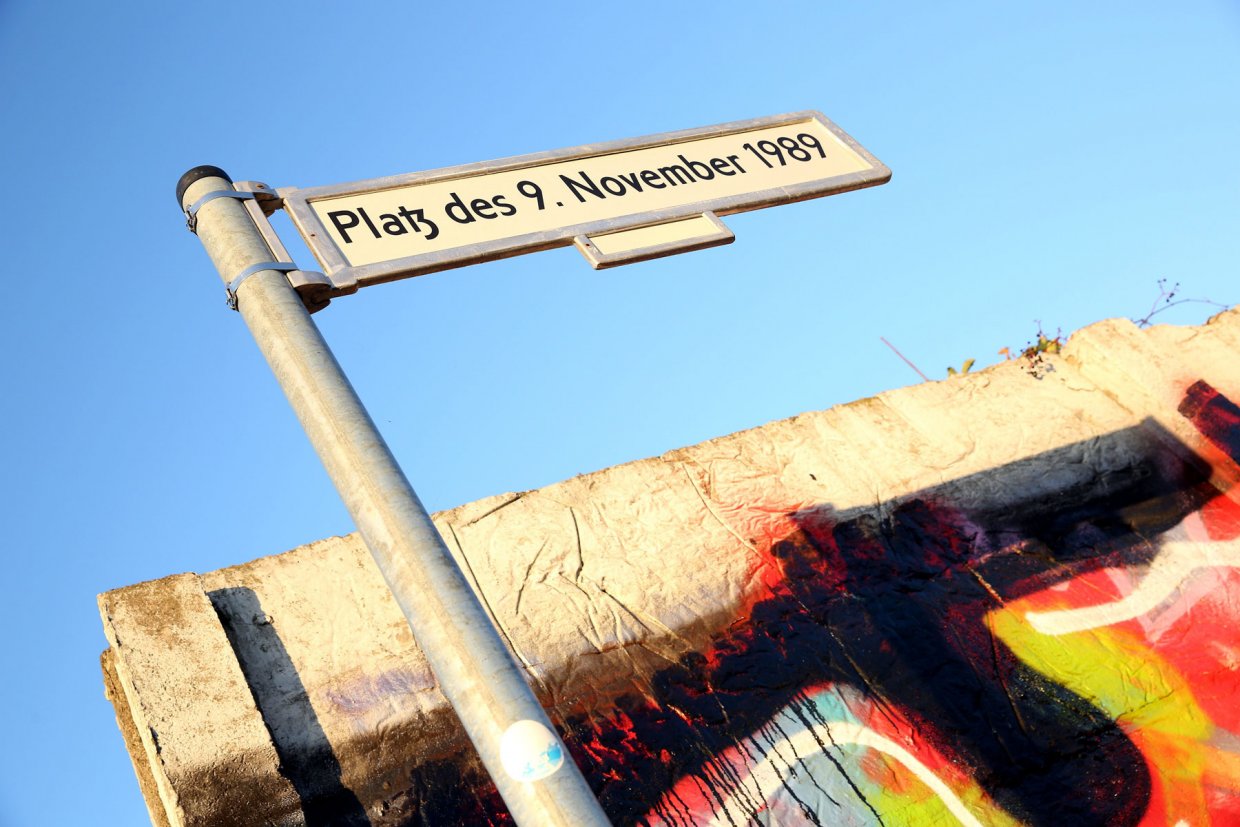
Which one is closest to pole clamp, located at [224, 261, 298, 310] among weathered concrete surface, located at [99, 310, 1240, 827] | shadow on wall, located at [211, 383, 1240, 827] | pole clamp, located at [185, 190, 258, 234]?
pole clamp, located at [185, 190, 258, 234]

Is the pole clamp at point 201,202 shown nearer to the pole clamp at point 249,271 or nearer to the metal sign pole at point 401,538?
the metal sign pole at point 401,538

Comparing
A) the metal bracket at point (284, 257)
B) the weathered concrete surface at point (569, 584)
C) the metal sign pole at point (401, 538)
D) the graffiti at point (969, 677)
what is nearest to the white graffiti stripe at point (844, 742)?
the graffiti at point (969, 677)

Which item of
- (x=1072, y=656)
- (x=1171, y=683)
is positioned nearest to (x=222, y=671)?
(x=1072, y=656)

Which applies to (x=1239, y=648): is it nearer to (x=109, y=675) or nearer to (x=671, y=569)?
(x=671, y=569)

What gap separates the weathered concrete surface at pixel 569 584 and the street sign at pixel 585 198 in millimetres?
2133

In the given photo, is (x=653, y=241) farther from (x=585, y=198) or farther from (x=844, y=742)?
(x=844, y=742)

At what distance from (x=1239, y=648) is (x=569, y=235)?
4330 mm

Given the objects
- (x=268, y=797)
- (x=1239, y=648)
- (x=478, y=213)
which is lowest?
(x=1239, y=648)

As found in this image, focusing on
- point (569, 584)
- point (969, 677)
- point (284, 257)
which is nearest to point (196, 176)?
point (284, 257)

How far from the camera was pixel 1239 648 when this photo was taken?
17.8 ft

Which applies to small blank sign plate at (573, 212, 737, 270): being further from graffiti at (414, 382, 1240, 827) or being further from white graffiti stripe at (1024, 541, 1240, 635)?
white graffiti stripe at (1024, 541, 1240, 635)

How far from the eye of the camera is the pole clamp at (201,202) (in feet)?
Result: 8.37

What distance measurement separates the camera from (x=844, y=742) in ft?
15.2

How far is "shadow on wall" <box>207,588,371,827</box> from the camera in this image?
3.99 meters
